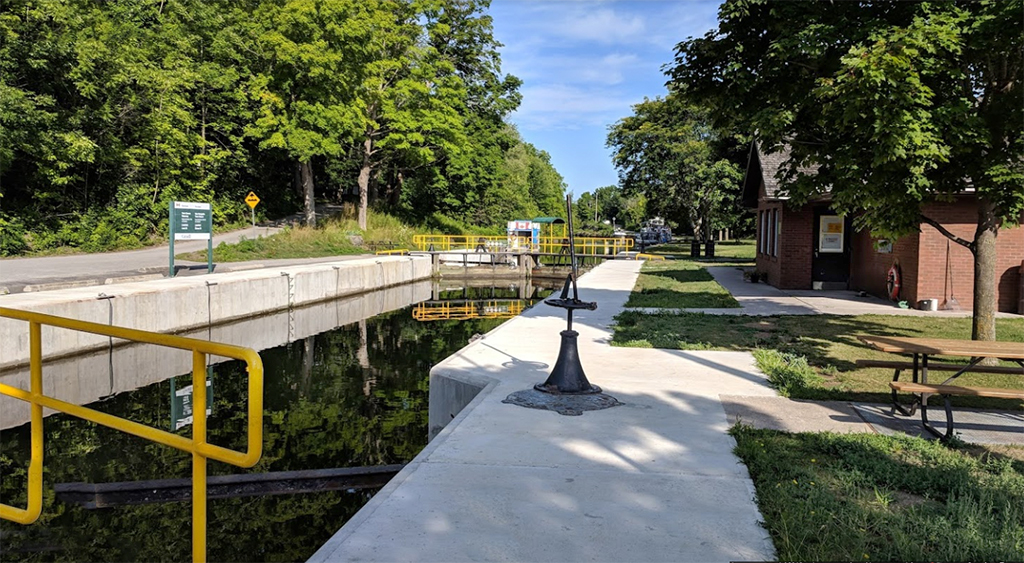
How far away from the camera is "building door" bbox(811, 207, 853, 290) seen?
63.9ft

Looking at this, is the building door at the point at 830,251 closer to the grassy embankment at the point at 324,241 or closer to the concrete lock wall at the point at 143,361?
the concrete lock wall at the point at 143,361

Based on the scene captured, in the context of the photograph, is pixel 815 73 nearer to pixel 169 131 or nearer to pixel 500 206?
pixel 169 131

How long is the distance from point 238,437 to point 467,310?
587 inches

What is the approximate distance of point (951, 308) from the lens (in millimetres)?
14500

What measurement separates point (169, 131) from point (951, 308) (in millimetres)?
32877

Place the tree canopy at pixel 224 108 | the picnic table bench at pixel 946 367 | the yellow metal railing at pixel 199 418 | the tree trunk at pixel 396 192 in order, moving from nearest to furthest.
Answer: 1. the yellow metal railing at pixel 199 418
2. the picnic table bench at pixel 946 367
3. the tree canopy at pixel 224 108
4. the tree trunk at pixel 396 192

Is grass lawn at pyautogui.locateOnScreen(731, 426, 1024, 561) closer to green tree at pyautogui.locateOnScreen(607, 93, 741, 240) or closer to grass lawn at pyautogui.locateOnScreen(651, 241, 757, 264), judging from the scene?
grass lawn at pyautogui.locateOnScreen(651, 241, 757, 264)

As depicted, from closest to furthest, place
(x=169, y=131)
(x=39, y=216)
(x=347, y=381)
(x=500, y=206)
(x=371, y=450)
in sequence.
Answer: (x=371, y=450) < (x=347, y=381) < (x=39, y=216) < (x=169, y=131) < (x=500, y=206)

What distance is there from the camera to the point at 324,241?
36875mm

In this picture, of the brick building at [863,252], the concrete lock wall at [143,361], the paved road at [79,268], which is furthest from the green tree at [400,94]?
the brick building at [863,252]

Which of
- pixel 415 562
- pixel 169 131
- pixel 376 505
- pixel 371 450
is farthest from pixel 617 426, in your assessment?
pixel 169 131

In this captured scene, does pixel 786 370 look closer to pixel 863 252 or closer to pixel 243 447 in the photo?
pixel 243 447

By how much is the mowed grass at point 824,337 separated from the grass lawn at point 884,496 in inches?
78.6

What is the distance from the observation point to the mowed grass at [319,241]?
30.8 metres
